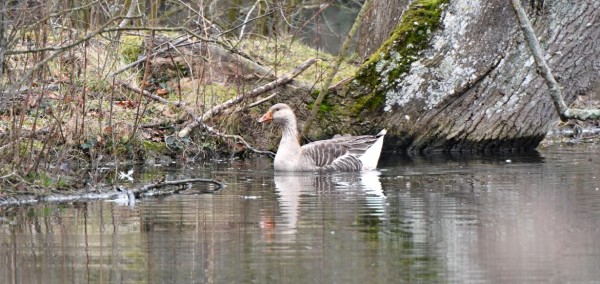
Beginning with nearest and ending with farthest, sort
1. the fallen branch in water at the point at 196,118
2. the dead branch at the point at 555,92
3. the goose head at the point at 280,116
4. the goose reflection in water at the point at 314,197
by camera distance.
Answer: the dead branch at the point at 555,92
the goose reflection in water at the point at 314,197
the goose head at the point at 280,116
the fallen branch in water at the point at 196,118

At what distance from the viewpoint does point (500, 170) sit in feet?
47.0

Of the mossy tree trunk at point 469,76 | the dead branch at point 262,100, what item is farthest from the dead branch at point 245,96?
the mossy tree trunk at point 469,76

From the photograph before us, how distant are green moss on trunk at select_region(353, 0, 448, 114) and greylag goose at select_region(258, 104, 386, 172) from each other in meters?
1.41

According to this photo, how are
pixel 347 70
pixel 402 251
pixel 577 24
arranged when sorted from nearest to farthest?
pixel 402 251 < pixel 577 24 < pixel 347 70

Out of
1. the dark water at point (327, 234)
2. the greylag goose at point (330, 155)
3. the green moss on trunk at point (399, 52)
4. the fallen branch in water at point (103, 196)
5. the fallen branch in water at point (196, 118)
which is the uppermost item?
the green moss on trunk at point (399, 52)

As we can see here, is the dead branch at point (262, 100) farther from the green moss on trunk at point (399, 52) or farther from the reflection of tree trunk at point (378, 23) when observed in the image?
the reflection of tree trunk at point (378, 23)

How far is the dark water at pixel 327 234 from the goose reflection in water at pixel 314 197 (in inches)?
0.7

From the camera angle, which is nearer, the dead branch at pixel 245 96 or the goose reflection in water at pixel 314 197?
the goose reflection in water at pixel 314 197

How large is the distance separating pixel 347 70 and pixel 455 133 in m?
2.12

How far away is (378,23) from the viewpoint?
60.5 feet

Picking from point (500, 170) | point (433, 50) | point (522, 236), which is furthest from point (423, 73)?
point (522, 236)

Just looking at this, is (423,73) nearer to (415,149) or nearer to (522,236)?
(415,149)

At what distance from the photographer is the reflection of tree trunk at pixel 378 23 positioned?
18.2 meters

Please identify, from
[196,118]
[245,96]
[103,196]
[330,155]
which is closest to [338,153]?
[330,155]
